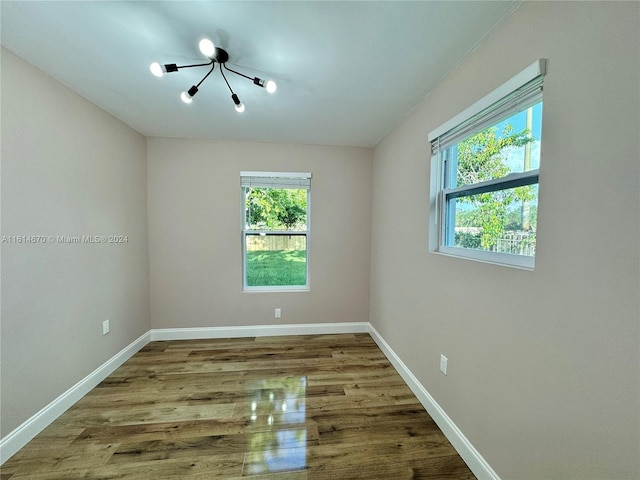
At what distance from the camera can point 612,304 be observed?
0.85 meters

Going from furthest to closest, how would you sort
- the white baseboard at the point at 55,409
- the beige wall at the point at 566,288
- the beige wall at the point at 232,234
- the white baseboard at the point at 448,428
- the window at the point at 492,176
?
1. the beige wall at the point at 232,234
2. the white baseboard at the point at 55,409
3. the white baseboard at the point at 448,428
4. the window at the point at 492,176
5. the beige wall at the point at 566,288

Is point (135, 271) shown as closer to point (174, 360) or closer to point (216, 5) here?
point (174, 360)

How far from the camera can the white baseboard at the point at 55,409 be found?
4.98 feet

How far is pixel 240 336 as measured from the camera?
10.5 feet

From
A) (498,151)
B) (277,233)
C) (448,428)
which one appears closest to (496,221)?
(498,151)

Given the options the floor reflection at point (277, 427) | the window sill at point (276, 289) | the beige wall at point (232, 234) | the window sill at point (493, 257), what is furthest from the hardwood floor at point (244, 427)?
the window sill at point (493, 257)

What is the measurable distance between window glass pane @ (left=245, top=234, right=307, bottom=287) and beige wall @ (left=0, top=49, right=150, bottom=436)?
1296 millimetres

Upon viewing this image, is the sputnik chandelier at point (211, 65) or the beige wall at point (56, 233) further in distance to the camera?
the beige wall at point (56, 233)

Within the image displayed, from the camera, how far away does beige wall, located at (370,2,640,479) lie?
83 centimetres

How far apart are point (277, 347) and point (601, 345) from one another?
2.67 metres

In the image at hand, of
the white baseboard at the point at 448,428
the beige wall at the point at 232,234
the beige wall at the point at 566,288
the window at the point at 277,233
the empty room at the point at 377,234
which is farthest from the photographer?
the window at the point at 277,233

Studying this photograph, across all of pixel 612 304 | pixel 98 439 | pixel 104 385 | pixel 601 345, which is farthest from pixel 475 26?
pixel 104 385

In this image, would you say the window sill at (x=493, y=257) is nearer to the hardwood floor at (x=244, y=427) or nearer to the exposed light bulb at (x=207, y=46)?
the hardwood floor at (x=244, y=427)

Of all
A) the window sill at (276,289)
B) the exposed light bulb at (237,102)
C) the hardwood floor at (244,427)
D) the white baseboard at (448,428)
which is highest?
the exposed light bulb at (237,102)
